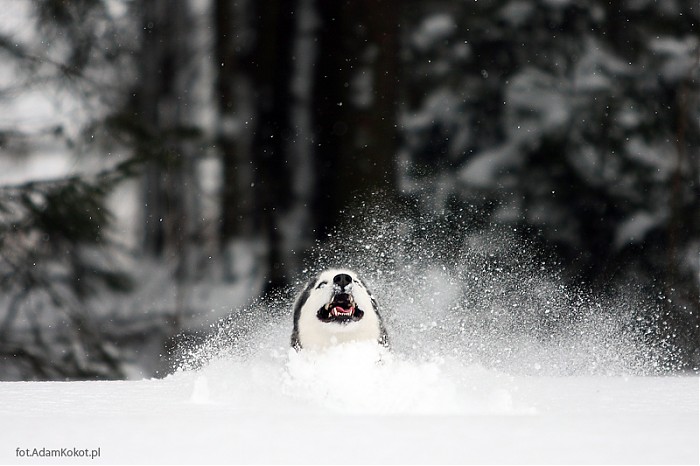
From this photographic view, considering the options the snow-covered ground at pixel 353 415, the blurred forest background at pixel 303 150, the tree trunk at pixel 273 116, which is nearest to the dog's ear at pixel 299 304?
the snow-covered ground at pixel 353 415

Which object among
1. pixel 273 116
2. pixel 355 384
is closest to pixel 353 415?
pixel 355 384

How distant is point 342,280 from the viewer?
12.5 feet

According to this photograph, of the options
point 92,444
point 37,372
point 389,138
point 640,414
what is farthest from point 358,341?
point 37,372

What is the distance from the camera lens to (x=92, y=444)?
2.50 meters

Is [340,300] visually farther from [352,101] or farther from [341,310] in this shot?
[352,101]

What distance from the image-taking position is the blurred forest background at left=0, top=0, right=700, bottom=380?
6477 millimetres

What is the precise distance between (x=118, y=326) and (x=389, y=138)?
97.2 inches

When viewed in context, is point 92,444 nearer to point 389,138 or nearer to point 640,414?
point 640,414

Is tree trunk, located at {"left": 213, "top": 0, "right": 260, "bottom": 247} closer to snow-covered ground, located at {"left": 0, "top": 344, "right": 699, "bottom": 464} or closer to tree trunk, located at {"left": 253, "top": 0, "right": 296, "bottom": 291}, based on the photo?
tree trunk, located at {"left": 253, "top": 0, "right": 296, "bottom": 291}

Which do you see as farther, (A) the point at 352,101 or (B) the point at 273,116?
(B) the point at 273,116

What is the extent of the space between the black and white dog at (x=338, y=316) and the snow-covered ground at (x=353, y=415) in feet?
0.20

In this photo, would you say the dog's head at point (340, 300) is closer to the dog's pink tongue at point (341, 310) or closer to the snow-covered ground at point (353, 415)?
the dog's pink tongue at point (341, 310)

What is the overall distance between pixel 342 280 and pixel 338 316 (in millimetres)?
158

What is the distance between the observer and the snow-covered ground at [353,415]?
2.37 meters
